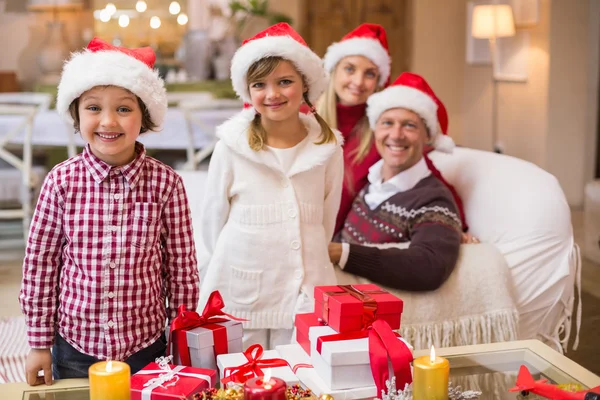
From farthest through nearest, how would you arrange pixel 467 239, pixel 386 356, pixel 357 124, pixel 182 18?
1. pixel 182 18
2. pixel 357 124
3. pixel 467 239
4. pixel 386 356

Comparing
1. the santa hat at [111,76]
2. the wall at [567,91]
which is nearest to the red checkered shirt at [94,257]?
the santa hat at [111,76]

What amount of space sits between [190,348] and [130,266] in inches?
8.3

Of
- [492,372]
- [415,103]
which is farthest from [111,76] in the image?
[415,103]

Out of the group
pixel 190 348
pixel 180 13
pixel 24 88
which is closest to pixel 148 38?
pixel 180 13

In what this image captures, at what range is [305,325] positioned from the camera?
1.57 metres

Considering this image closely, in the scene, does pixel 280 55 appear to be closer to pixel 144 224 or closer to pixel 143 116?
pixel 143 116

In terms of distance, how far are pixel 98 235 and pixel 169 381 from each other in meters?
0.36

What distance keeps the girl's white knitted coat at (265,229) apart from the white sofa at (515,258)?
39 cm

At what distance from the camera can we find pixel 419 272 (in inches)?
82.7

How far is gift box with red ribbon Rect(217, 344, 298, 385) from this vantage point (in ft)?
4.61

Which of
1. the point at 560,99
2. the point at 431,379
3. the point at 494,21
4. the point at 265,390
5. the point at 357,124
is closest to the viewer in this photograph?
the point at 265,390

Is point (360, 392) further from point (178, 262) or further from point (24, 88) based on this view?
point (24, 88)

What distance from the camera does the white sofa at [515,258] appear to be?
2.19m

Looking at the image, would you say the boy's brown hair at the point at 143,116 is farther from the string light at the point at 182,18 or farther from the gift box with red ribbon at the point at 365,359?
the string light at the point at 182,18
